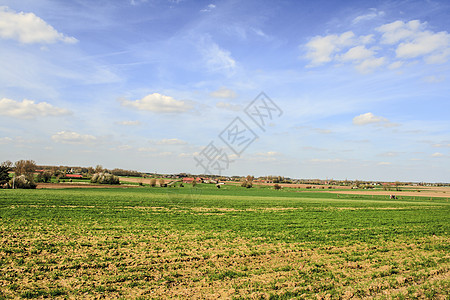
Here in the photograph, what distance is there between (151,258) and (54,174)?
137092 mm

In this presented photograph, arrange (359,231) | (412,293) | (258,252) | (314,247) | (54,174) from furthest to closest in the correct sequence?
1. (54,174)
2. (359,231)
3. (314,247)
4. (258,252)
5. (412,293)

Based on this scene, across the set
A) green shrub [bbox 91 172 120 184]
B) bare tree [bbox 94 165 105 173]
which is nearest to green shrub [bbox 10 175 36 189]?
green shrub [bbox 91 172 120 184]

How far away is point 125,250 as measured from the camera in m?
15.1

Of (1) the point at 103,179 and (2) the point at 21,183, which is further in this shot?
(1) the point at 103,179

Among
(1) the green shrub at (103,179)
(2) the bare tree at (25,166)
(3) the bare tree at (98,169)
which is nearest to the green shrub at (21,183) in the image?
(1) the green shrub at (103,179)

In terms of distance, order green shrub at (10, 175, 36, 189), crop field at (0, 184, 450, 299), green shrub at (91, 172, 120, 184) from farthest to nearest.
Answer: green shrub at (91, 172, 120, 184)
green shrub at (10, 175, 36, 189)
crop field at (0, 184, 450, 299)

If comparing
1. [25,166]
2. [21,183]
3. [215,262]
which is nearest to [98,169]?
[25,166]

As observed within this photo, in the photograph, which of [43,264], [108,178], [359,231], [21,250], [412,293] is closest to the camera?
[412,293]

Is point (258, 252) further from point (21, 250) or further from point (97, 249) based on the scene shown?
point (21, 250)

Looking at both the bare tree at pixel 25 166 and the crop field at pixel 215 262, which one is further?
the bare tree at pixel 25 166

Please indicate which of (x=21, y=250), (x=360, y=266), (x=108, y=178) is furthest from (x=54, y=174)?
(x=360, y=266)

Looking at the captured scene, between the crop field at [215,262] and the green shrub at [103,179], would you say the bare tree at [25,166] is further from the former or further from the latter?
the crop field at [215,262]

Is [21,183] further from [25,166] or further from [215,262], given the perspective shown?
[215,262]

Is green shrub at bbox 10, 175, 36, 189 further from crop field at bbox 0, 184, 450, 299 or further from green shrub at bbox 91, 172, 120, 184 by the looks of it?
crop field at bbox 0, 184, 450, 299
